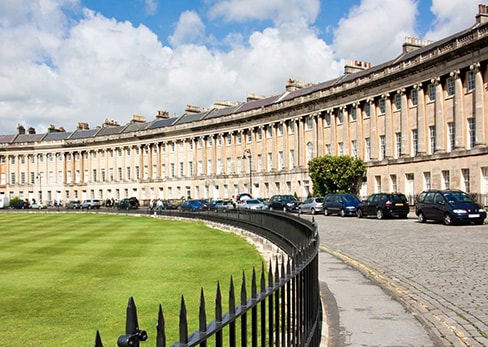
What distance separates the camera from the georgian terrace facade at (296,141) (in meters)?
47.0

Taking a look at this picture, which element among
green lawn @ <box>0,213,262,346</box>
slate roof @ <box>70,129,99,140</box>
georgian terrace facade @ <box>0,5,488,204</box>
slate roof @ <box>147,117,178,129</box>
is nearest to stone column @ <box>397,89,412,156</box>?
georgian terrace facade @ <box>0,5,488,204</box>

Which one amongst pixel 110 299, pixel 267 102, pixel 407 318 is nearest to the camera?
pixel 407 318

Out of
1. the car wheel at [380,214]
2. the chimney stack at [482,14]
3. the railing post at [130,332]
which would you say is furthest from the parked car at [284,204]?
the railing post at [130,332]

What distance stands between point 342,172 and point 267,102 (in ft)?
92.7

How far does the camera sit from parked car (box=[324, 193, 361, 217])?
42.6m

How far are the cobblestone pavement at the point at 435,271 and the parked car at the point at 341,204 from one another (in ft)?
58.3

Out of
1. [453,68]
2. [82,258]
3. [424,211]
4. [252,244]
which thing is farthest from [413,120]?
[82,258]

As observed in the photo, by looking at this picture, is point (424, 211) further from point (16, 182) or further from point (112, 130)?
point (16, 182)

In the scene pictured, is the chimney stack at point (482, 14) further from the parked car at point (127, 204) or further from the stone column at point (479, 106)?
the parked car at point (127, 204)

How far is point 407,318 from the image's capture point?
27.7 feet

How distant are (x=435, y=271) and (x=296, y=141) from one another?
6010 cm

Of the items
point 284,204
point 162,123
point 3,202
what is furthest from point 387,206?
point 3,202

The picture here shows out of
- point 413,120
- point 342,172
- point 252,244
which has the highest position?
point 413,120

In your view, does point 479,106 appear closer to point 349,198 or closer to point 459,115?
point 459,115
